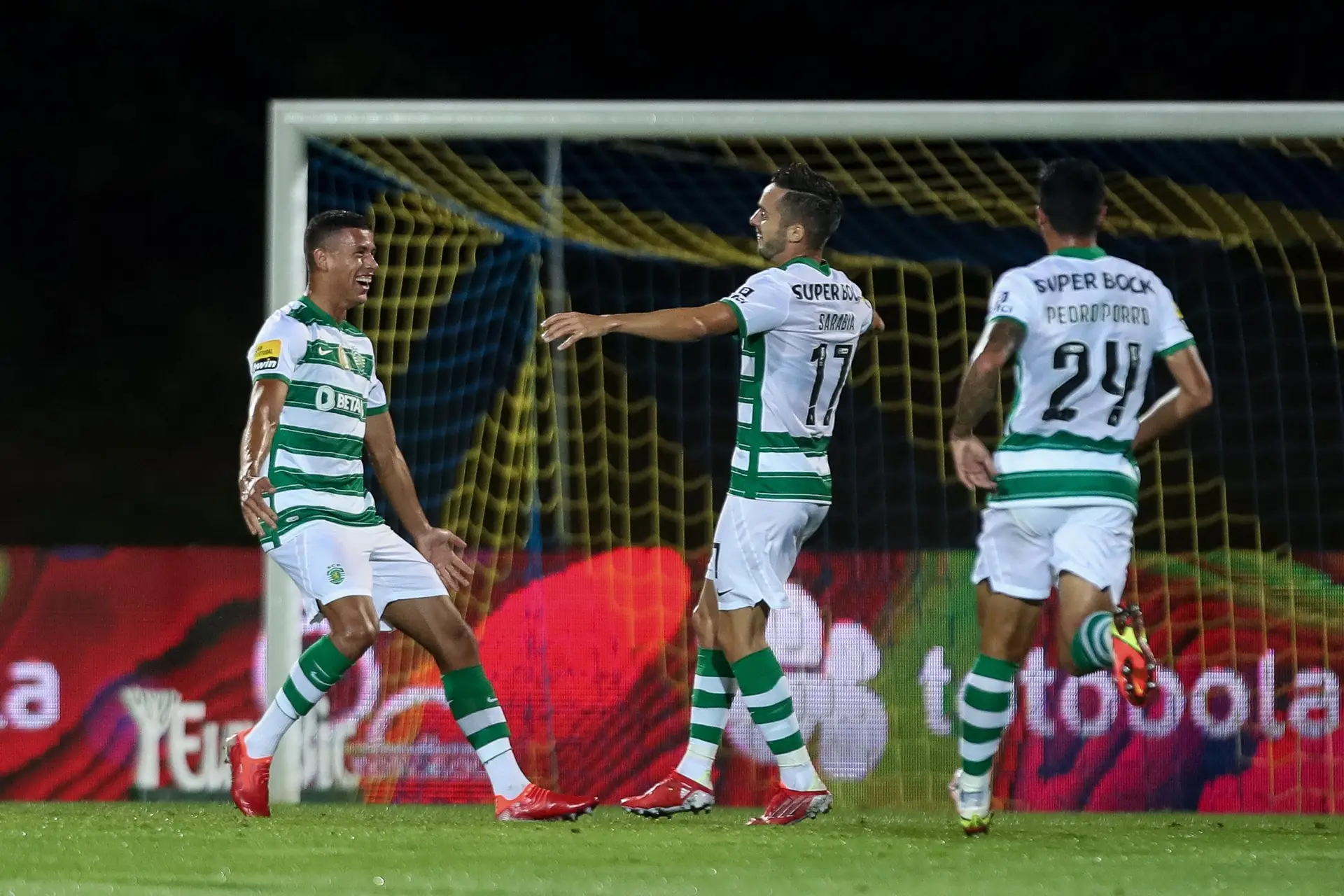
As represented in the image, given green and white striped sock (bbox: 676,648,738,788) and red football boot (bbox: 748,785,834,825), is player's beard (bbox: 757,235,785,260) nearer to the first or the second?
green and white striped sock (bbox: 676,648,738,788)

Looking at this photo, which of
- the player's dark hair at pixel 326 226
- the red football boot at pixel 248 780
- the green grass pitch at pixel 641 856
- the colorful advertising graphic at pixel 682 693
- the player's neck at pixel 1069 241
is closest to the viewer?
the green grass pitch at pixel 641 856

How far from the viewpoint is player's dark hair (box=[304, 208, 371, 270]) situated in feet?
20.6

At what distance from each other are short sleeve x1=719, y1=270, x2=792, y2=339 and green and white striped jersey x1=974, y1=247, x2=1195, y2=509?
→ 0.64 metres

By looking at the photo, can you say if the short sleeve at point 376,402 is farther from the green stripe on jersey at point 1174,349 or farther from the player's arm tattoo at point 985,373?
the green stripe on jersey at point 1174,349

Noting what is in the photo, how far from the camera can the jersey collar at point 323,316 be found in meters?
6.19

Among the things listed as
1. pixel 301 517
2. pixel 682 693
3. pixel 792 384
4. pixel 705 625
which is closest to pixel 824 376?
pixel 792 384

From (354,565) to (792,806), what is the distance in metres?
1.40

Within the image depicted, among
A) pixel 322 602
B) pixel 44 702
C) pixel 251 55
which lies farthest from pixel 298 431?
pixel 251 55

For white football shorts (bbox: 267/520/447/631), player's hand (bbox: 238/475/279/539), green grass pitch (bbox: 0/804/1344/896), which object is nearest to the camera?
green grass pitch (bbox: 0/804/1344/896)

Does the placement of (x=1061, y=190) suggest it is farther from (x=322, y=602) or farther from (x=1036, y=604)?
(x=322, y=602)

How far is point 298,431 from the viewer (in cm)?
610

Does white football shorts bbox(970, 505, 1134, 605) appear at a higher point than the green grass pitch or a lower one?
higher

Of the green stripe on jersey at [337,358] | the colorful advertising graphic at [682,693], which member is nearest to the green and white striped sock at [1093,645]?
the green stripe on jersey at [337,358]

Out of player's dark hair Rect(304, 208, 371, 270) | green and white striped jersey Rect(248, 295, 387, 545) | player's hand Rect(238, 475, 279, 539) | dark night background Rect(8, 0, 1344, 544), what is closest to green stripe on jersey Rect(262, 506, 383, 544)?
green and white striped jersey Rect(248, 295, 387, 545)
